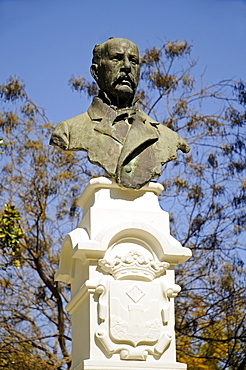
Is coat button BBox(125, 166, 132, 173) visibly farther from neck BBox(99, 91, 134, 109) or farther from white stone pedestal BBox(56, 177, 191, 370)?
neck BBox(99, 91, 134, 109)

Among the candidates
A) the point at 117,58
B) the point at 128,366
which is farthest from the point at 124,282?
the point at 117,58

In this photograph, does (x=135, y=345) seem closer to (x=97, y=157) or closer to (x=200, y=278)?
(x=97, y=157)

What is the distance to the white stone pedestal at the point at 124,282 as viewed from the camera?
5.28 m

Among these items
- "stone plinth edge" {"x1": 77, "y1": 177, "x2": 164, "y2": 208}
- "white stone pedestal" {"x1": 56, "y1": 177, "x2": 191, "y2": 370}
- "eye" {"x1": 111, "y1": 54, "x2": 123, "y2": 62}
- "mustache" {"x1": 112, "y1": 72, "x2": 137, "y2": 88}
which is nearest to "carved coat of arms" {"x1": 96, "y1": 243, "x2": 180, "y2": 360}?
"white stone pedestal" {"x1": 56, "y1": 177, "x2": 191, "y2": 370}

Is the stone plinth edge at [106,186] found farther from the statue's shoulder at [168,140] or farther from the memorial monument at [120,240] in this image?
the statue's shoulder at [168,140]

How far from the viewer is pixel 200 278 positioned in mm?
11477

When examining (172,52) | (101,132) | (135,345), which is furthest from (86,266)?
(172,52)

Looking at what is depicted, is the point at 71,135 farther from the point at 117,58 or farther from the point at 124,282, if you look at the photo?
the point at 124,282

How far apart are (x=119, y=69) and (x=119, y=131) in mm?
506

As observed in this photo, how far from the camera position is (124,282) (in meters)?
5.42

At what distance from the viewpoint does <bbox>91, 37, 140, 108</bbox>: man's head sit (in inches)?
234

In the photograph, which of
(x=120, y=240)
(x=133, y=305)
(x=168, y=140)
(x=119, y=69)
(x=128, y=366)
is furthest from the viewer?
(x=168, y=140)

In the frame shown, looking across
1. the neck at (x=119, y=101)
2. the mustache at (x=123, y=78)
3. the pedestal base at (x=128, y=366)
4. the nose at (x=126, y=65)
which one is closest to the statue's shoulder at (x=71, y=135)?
the neck at (x=119, y=101)

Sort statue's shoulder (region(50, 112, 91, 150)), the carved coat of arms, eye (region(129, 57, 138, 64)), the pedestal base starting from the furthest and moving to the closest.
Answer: eye (region(129, 57, 138, 64)) < statue's shoulder (region(50, 112, 91, 150)) < the carved coat of arms < the pedestal base
